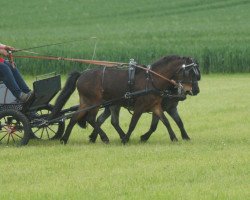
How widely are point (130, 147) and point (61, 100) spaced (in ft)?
5.54

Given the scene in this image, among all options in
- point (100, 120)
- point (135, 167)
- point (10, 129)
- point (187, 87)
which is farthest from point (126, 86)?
point (135, 167)

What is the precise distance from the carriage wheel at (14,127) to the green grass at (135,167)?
0.22 m

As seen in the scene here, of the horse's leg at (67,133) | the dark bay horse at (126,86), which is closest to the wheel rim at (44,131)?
the dark bay horse at (126,86)

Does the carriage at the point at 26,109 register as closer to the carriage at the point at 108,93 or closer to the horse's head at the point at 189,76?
the carriage at the point at 108,93

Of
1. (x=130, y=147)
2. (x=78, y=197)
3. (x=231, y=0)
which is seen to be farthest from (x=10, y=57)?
(x=231, y=0)

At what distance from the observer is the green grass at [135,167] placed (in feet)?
30.9

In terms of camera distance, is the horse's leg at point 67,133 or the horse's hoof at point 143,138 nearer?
the horse's leg at point 67,133

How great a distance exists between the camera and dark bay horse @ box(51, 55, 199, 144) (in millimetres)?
13945

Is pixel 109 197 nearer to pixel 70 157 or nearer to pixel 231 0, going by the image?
pixel 70 157

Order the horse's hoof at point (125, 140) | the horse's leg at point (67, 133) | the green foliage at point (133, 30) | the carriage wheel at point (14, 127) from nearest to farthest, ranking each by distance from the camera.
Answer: the carriage wheel at point (14, 127) → the horse's hoof at point (125, 140) → the horse's leg at point (67, 133) → the green foliage at point (133, 30)

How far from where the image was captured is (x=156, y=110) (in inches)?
551

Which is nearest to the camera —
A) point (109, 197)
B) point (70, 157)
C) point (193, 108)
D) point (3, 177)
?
point (109, 197)

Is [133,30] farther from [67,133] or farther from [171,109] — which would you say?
[67,133]

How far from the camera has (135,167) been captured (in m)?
11.1
